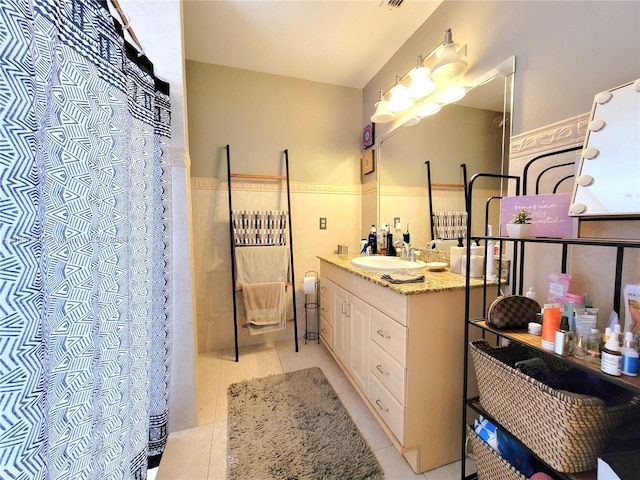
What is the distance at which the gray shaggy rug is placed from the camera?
1167mm

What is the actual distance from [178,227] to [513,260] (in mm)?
1678

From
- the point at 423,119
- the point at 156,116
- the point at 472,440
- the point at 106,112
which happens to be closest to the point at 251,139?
the point at 156,116

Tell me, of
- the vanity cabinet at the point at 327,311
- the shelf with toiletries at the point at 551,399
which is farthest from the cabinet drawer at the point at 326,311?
the shelf with toiletries at the point at 551,399

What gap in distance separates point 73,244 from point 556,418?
131cm

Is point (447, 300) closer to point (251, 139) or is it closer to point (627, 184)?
point (627, 184)

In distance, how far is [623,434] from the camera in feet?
2.38

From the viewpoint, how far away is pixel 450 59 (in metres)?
1.38

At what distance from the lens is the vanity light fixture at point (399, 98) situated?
5.90 feet

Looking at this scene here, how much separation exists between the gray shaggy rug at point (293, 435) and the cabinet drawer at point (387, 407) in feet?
0.59

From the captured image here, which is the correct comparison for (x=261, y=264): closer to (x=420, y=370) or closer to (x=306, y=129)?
(x=306, y=129)

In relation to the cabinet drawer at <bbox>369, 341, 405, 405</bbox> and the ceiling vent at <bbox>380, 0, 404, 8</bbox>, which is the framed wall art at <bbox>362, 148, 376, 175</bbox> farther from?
the cabinet drawer at <bbox>369, 341, 405, 405</bbox>

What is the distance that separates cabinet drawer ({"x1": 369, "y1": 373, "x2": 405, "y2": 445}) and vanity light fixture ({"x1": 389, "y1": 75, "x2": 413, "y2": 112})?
179cm

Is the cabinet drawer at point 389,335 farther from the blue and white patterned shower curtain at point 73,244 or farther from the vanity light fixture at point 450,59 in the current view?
the vanity light fixture at point 450,59

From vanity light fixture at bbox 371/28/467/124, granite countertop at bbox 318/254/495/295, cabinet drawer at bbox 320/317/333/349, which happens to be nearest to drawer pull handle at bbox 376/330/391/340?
granite countertop at bbox 318/254/495/295
